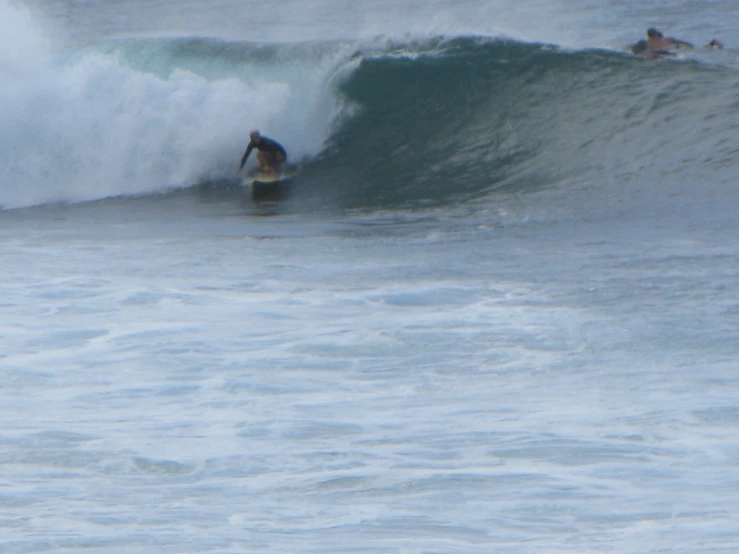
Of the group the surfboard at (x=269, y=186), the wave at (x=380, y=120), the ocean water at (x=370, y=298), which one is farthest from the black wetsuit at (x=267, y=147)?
the wave at (x=380, y=120)

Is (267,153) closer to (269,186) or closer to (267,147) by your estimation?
(267,147)

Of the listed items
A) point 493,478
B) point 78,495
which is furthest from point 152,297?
point 493,478

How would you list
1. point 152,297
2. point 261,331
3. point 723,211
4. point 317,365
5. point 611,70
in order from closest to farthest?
point 317,365 < point 261,331 < point 152,297 < point 723,211 < point 611,70

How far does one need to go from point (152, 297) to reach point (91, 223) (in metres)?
4.17

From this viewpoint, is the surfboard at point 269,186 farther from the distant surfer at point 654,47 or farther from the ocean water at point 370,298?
the distant surfer at point 654,47

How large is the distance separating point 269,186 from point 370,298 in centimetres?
561

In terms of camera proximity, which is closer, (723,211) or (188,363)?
(188,363)

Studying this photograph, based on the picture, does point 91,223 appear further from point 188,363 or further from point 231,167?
point 188,363

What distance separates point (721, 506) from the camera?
3959mm

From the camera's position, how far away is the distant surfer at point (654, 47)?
14257 millimetres

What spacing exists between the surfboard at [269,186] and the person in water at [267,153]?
3.2 inches

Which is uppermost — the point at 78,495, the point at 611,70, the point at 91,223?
the point at 611,70

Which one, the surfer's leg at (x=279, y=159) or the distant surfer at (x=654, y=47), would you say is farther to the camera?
the distant surfer at (x=654, y=47)

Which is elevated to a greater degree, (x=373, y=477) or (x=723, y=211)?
(x=723, y=211)
